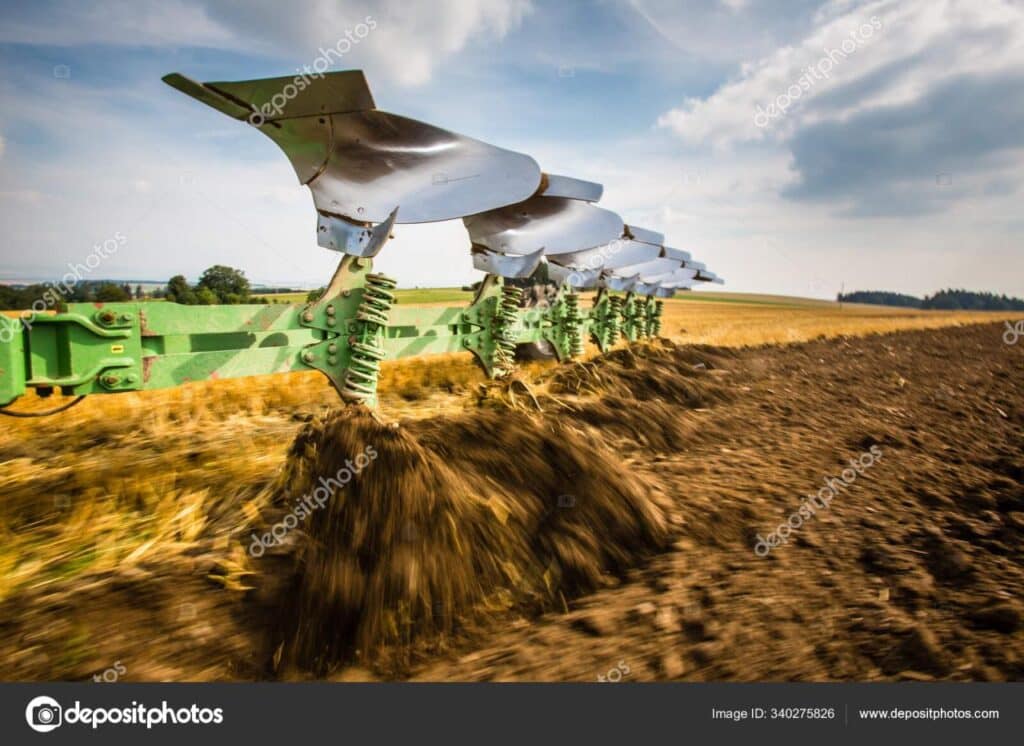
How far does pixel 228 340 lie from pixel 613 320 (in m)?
7.87

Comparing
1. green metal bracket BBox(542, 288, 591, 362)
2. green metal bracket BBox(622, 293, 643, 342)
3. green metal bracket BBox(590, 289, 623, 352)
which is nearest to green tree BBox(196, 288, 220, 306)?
green metal bracket BBox(542, 288, 591, 362)

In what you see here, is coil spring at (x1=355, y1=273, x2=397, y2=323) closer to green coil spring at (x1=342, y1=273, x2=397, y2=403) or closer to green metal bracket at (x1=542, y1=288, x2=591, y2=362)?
green coil spring at (x1=342, y1=273, x2=397, y2=403)

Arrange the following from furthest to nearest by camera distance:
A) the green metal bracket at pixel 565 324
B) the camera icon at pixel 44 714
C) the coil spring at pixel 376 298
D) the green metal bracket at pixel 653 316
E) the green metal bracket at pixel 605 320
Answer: the green metal bracket at pixel 653 316 → the green metal bracket at pixel 605 320 → the green metal bracket at pixel 565 324 → the coil spring at pixel 376 298 → the camera icon at pixel 44 714

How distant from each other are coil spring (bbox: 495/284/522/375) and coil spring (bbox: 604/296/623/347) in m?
4.54

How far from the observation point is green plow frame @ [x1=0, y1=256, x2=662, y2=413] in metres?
2.12

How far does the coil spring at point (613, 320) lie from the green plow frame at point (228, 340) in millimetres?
4952

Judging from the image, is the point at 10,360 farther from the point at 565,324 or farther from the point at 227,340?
the point at 565,324

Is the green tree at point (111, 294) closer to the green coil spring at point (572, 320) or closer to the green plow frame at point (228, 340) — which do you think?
the green plow frame at point (228, 340)

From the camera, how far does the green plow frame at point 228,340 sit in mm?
2117

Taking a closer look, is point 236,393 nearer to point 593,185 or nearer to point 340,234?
point 340,234

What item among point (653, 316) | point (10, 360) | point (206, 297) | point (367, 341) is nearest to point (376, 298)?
point (367, 341)

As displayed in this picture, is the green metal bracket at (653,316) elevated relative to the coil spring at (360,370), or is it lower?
elevated

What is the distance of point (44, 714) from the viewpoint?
122 cm

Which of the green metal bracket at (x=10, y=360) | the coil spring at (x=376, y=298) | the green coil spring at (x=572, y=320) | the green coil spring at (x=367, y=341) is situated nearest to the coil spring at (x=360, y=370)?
the green coil spring at (x=367, y=341)
